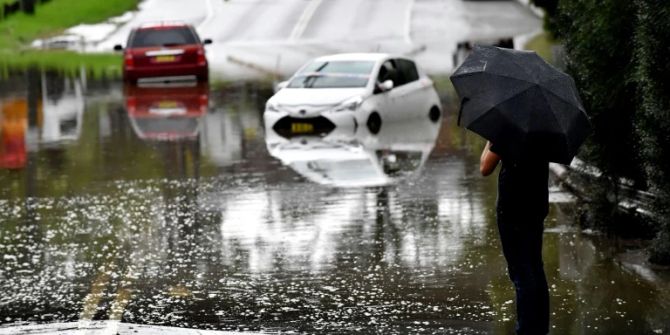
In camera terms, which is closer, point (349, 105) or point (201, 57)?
point (349, 105)

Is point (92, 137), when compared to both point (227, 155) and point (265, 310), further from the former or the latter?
point (265, 310)

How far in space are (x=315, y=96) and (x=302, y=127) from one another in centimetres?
75

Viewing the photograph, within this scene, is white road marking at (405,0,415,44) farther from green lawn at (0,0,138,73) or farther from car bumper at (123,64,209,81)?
car bumper at (123,64,209,81)

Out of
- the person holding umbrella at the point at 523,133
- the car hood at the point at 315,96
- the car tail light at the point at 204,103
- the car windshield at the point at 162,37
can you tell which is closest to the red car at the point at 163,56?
the car windshield at the point at 162,37

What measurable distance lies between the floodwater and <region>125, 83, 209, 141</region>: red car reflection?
1.51 feet

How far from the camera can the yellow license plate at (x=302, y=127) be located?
75.6 ft

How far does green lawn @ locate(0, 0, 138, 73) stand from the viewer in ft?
141

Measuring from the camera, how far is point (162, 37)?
115 ft

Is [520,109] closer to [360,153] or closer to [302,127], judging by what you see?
[360,153]

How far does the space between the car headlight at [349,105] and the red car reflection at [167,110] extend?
2363 millimetres

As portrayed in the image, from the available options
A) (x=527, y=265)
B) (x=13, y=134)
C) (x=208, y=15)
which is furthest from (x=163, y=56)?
(x=527, y=265)

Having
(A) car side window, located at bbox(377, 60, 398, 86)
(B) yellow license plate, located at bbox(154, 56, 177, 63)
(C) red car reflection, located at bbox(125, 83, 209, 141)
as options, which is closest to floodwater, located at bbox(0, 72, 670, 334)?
(C) red car reflection, located at bbox(125, 83, 209, 141)

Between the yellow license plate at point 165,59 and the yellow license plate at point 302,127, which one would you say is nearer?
the yellow license plate at point 302,127

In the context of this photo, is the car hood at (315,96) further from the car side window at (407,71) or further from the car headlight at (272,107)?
the car side window at (407,71)
